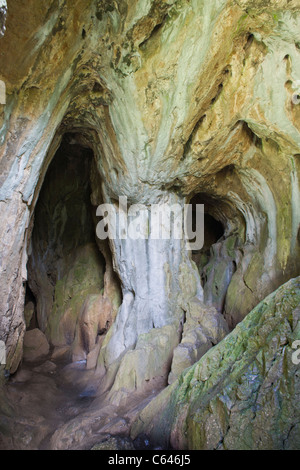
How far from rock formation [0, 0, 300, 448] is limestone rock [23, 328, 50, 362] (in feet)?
1.70

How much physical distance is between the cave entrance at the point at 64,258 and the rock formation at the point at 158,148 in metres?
0.65

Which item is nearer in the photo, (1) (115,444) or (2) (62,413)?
(1) (115,444)

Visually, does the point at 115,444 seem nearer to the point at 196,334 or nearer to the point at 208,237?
the point at 196,334

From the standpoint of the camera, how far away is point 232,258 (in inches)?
459

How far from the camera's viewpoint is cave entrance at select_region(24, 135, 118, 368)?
11.9 m

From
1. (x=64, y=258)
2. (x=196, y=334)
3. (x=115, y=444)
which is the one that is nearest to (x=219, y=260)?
(x=196, y=334)

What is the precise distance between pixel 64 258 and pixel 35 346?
3742mm

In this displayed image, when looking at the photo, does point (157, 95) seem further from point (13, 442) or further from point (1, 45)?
point (13, 442)

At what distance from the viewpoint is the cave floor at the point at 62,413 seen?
5047 mm

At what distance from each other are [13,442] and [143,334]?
360cm

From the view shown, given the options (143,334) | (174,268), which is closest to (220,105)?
(174,268)

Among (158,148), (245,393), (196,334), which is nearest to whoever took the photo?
(245,393)

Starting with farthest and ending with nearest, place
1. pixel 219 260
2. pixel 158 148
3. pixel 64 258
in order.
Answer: pixel 64 258, pixel 219 260, pixel 158 148

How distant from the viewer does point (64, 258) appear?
13.5 metres
